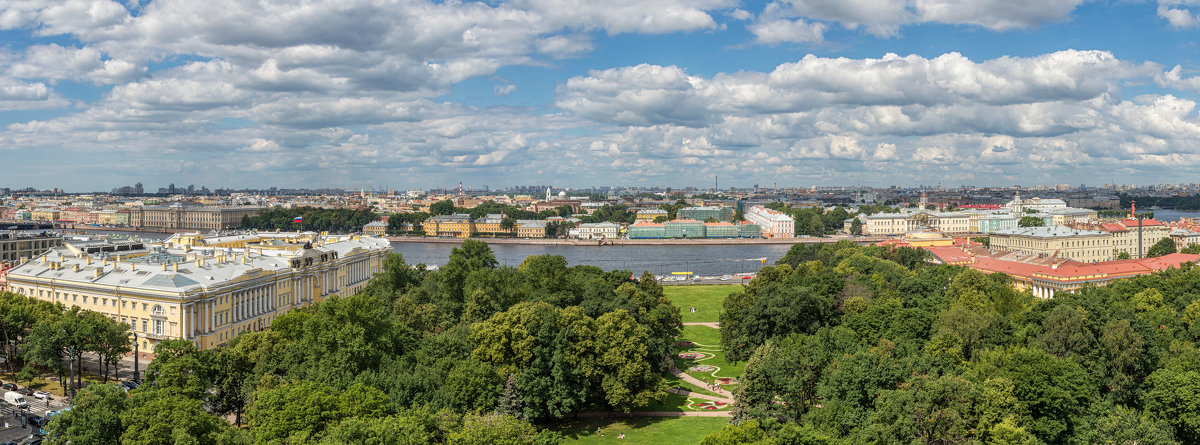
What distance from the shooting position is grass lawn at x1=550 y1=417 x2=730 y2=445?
84.6ft

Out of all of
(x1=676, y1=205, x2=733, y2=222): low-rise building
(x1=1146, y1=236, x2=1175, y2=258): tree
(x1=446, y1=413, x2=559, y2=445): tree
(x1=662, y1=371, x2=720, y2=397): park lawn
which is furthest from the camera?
(x1=676, y1=205, x2=733, y2=222): low-rise building

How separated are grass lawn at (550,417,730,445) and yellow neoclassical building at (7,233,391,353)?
19329mm

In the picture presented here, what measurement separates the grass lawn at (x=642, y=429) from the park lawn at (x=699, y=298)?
19.4 m

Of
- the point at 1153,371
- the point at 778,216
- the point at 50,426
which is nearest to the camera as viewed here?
the point at 50,426

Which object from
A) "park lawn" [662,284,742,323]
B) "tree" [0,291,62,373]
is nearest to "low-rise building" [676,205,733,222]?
"park lawn" [662,284,742,323]

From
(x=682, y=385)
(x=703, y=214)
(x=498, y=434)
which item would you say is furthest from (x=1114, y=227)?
(x=498, y=434)

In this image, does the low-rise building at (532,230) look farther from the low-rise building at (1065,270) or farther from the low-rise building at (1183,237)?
the low-rise building at (1065,270)

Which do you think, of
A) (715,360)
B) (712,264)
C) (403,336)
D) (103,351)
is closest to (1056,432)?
(715,360)

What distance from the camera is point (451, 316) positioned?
3675 centimetres

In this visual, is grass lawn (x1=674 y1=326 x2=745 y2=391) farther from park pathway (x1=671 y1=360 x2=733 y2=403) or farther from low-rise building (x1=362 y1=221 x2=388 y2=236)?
low-rise building (x1=362 y1=221 x2=388 y2=236)

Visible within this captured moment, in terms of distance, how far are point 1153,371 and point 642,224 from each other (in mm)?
122672

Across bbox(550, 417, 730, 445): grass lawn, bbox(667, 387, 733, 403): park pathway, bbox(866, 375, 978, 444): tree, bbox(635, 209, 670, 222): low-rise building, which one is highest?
bbox(635, 209, 670, 222): low-rise building

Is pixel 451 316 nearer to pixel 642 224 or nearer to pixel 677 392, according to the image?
pixel 677 392

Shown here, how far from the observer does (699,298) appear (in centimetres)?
6075
